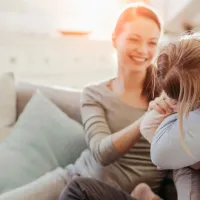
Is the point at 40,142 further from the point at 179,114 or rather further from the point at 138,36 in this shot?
the point at 179,114

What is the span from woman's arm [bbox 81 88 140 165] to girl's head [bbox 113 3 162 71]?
0.16 m

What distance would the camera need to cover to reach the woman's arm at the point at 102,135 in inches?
33.5

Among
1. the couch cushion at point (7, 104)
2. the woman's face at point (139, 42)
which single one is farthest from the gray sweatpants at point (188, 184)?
the couch cushion at point (7, 104)

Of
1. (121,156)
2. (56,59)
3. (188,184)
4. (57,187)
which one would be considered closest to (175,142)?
(188,184)

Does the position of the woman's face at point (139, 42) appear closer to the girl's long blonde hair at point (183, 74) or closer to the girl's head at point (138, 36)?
the girl's head at point (138, 36)

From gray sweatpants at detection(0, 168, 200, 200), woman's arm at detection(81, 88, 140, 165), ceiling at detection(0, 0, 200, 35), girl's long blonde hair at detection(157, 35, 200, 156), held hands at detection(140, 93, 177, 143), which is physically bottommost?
gray sweatpants at detection(0, 168, 200, 200)

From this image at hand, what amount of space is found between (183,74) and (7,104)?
3.11 ft

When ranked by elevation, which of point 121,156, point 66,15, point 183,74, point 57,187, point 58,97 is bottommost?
point 57,187

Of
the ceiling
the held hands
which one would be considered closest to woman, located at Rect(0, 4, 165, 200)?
the held hands

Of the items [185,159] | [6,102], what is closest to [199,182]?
[185,159]

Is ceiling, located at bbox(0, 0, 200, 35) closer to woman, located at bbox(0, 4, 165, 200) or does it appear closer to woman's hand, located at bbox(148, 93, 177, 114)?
woman, located at bbox(0, 4, 165, 200)

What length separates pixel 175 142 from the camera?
2.08 ft

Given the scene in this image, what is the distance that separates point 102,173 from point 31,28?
1.15 m

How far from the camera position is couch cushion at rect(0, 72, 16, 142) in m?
1.38
